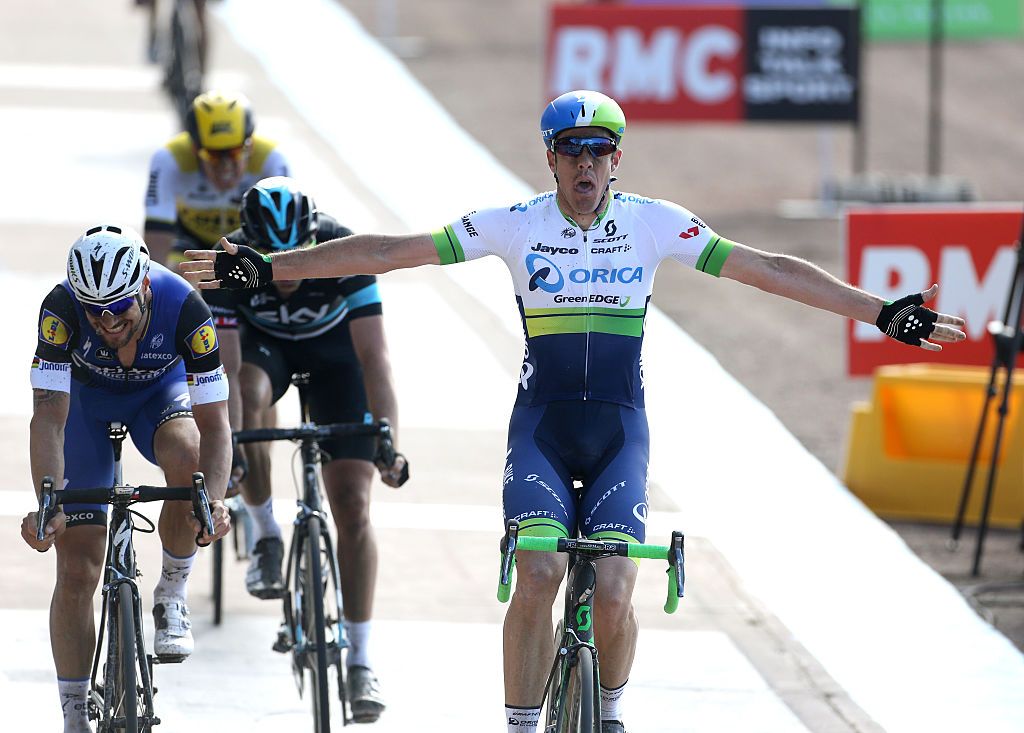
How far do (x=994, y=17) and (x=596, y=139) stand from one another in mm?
21192

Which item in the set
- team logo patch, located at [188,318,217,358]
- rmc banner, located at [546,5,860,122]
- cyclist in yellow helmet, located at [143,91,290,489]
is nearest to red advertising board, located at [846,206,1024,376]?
cyclist in yellow helmet, located at [143,91,290,489]

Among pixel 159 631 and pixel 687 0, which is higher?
pixel 687 0

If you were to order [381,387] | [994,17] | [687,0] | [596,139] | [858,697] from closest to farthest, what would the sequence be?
[596,139] < [381,387] < [858,697] < [687,0] < [994,17]

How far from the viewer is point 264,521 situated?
732 centimetres

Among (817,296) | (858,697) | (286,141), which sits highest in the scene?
(286,141)

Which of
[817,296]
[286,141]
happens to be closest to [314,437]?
[817,296]

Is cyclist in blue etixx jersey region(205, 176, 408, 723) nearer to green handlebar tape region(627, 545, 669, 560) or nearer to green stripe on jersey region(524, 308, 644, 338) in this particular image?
green stripe on jersey region(524, 308, 644, 338)

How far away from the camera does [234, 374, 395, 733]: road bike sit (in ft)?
20.3

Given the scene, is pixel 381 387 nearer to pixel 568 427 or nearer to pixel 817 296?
pixel 568 427

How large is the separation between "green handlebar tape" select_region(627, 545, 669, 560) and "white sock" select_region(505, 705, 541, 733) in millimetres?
675

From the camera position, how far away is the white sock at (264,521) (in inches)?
287

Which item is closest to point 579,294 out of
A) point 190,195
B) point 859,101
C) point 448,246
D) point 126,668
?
point 448,246

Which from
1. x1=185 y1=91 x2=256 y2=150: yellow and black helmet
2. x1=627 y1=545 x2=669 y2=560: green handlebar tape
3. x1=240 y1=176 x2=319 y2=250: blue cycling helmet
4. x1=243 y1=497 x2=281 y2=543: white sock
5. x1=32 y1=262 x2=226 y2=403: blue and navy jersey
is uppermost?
x1=185 y1=91 x2=256 y2=150: yellow and black helmet

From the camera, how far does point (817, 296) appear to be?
549 cm
